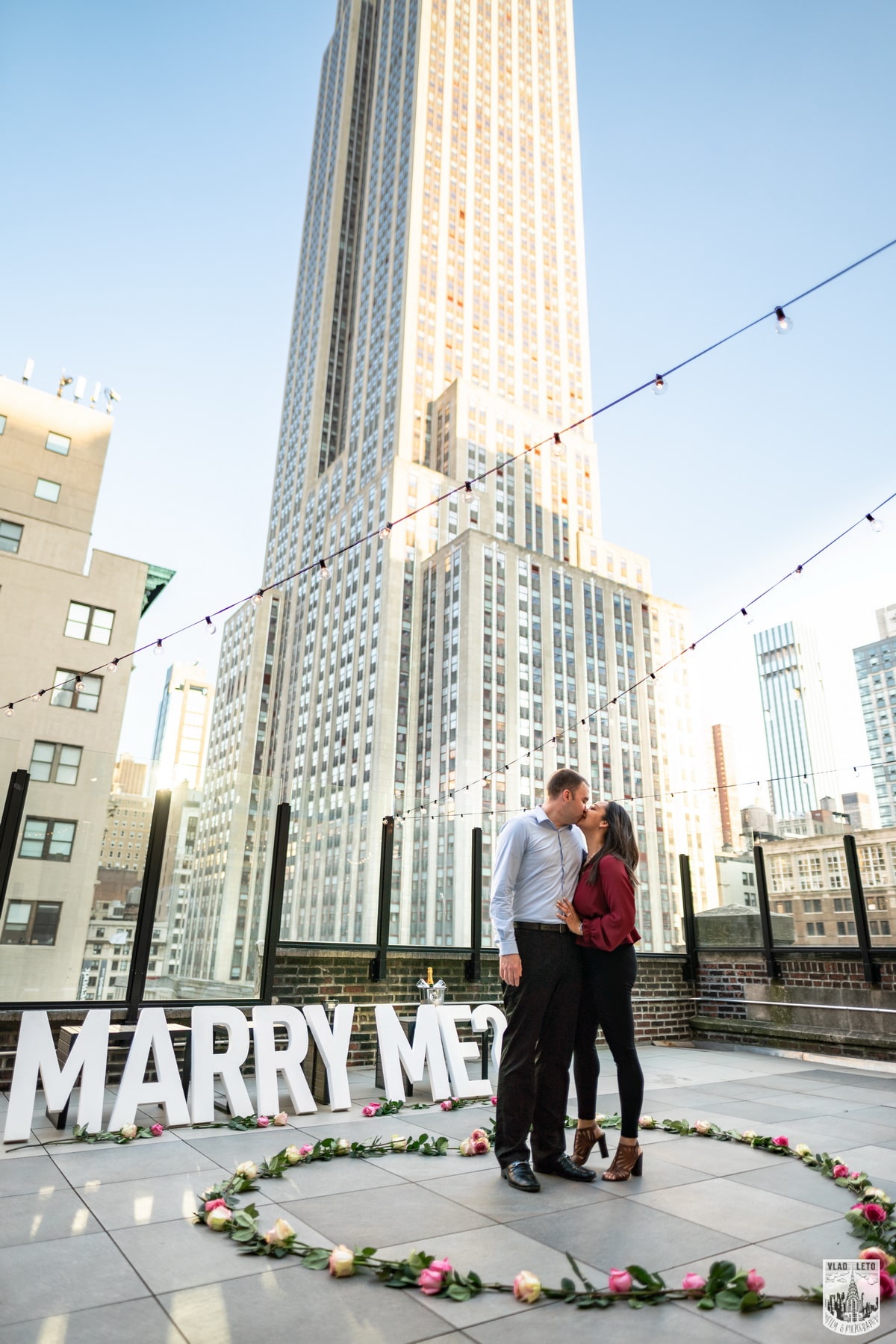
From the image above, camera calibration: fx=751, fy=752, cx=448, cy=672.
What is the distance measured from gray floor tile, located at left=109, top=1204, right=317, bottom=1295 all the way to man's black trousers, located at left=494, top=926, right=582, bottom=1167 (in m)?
0.97

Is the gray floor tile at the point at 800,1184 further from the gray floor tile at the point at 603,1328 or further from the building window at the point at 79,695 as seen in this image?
the building window at the point at 79,695

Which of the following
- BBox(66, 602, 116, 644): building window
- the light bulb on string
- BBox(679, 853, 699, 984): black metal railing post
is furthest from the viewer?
BBox(66, 602, 116, 644): building window

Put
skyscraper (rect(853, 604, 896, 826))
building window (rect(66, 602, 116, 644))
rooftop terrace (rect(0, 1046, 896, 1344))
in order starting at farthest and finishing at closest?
building window (rect(66, 602, 116, 644)), skyscraper (rect(853, 604, 896, 826)), rooftop terrace (rect(0, 1046, 896, 1344))

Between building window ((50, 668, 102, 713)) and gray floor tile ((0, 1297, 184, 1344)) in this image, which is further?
building window ((50, 668, 102, 713))

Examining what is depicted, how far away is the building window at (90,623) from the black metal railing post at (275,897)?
71.2ft

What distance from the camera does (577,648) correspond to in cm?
6112

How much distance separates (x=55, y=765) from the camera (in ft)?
18.4

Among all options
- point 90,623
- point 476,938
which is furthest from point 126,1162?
point 90,623

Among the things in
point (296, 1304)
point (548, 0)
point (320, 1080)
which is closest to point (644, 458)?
point (320, 1080)

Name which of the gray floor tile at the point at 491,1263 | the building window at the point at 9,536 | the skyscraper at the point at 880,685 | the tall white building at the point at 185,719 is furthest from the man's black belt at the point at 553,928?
the tall white building at the point at 185,719

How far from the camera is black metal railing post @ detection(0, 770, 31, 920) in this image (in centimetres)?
512

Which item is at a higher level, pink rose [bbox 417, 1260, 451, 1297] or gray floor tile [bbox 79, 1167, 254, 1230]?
pink rose [bbox 417, 1260, 451, 1297]

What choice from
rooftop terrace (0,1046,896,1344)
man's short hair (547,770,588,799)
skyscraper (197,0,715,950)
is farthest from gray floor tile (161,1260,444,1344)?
skyscraper (197,0,715,950)

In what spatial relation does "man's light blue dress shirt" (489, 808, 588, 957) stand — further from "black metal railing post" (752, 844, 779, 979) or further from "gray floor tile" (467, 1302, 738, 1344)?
"black metal railing post" (752, 844, 779, 979)
